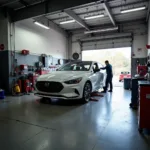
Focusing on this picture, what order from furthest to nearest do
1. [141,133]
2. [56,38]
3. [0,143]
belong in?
[56,38], [141,133], [0,143]

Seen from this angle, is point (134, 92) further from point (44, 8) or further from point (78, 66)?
point (44, 8)

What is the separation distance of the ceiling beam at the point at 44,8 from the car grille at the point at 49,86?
3035mm

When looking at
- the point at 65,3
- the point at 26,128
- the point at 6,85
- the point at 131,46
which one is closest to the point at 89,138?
the point at 26,128

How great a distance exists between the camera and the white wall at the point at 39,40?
6891 millimetres

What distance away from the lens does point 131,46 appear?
895cm

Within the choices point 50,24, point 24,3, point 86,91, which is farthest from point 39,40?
point 86,91

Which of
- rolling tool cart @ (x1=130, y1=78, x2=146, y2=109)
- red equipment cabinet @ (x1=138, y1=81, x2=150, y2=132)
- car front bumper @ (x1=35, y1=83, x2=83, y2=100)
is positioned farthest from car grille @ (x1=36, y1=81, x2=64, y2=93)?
red equipment cabinet @ (x1=138, y1=81, x2=150, y2=132)

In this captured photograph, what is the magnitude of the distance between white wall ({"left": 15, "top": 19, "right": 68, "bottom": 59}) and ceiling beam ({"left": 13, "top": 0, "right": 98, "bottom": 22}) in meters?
0.61

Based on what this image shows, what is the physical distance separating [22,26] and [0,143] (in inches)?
247

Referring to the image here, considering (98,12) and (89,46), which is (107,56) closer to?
(89,46)

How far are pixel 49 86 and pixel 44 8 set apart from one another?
11.4ft

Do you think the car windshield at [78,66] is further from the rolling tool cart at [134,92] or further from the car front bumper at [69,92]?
the rolling tool cart at [134,92]

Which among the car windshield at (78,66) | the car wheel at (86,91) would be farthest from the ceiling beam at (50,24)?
the car wheel at (86,91)

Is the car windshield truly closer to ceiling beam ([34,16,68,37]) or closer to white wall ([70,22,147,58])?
ceiling beam ([34,16,68,37])
